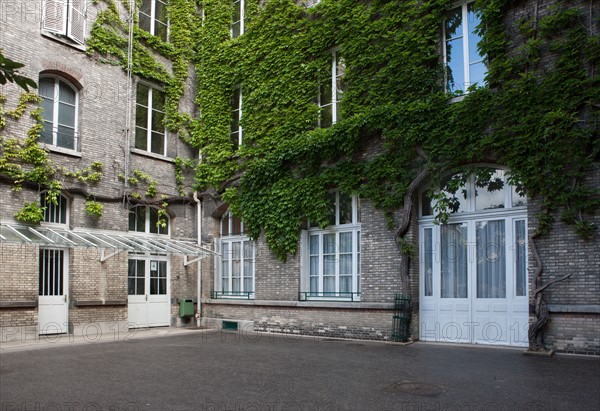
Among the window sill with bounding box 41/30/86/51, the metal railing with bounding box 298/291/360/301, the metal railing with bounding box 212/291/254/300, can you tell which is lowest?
the metal railing with bounding box 212/291/254/300

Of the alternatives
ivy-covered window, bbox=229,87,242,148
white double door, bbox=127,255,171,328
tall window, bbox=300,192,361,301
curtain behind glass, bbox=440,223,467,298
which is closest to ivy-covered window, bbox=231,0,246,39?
ivy-covered window, bbox=229,87,242,148

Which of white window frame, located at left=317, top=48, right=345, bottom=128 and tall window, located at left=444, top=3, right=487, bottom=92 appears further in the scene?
white window frame, located at left=317, top=48, right=345, bottom=128

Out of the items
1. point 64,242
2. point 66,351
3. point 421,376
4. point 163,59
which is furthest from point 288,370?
point 163,59

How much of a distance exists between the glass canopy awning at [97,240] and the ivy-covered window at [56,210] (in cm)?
27

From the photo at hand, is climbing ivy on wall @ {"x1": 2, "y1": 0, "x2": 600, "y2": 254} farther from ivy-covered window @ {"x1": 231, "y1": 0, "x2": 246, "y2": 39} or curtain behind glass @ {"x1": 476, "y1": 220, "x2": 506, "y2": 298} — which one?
curtain behind glass @ {"x1": 476, "y1": 220, "x2": 506, "y2": 298}

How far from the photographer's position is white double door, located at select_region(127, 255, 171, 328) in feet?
50.2

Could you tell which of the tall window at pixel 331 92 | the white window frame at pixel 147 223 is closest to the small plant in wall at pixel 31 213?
the white window frame at pixel 147 223

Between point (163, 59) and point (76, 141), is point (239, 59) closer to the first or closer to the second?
point (163, 59)

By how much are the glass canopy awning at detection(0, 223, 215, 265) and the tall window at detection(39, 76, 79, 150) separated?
2.34 meters

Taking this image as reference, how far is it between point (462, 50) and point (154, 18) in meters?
9.79

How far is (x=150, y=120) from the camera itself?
16312mm

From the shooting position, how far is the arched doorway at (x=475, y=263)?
36.2ft

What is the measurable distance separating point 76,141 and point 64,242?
3.25 meters

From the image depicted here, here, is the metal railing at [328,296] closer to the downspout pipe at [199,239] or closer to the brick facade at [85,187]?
the downspout pipe at [199,239]
